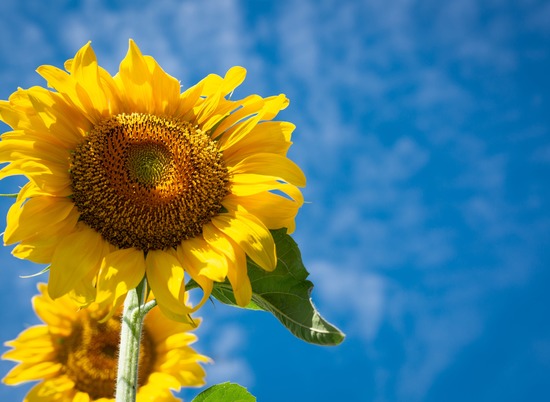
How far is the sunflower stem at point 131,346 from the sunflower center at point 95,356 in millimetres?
1785

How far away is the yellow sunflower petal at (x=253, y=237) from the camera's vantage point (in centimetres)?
333

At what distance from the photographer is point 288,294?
11.0ft

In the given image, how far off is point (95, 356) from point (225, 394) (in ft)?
7.23

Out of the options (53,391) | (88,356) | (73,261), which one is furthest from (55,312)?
(73,261)

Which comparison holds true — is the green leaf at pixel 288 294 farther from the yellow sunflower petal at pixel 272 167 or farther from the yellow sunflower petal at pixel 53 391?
the yellow sunflower petal at pixel 53 391

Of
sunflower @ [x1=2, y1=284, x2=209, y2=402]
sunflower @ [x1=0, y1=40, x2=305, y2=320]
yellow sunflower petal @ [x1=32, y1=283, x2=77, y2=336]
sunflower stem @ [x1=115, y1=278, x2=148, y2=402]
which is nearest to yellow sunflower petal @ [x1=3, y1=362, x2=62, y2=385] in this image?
sunflower @ [x1=2, y1=284, x2=209, y2=402]

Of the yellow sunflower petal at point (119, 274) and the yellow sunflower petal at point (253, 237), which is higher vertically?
the yellow sunflower petal at point (253, 237)

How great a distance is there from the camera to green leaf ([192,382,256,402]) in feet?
11.7

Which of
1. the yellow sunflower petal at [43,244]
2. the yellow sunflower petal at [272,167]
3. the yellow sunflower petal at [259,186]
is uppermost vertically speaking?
the yellow sunflower petal at [272,167]

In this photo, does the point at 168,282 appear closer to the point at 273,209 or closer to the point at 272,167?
the point at 273,209

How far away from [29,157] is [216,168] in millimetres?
911

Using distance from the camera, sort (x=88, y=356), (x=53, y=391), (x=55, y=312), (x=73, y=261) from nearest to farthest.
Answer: (x=73, y=261) → (x=53, y=391) → (x=88, y=356) → (x=55, y=312)

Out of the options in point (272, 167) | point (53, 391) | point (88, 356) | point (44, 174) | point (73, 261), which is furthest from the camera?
point (88, 356)

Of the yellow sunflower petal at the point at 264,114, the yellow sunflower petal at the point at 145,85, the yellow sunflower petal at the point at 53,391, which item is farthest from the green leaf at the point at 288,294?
the yellow sunflower petal at the point at 53,391
